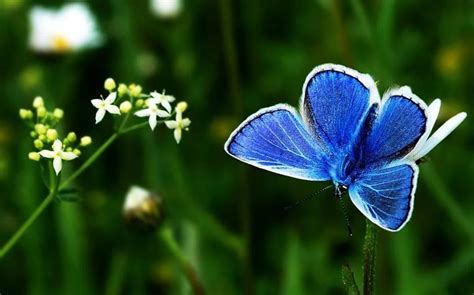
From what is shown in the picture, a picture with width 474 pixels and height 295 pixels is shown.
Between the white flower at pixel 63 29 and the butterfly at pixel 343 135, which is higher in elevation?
the white flower at pixel 63 29

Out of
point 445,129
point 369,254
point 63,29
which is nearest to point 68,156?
point 369,254

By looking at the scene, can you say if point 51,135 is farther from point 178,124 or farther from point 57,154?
point 178,124

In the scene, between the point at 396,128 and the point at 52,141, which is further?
the point at 52,141

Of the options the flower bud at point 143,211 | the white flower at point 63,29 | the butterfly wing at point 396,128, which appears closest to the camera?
the butterfly wing at point 396,128

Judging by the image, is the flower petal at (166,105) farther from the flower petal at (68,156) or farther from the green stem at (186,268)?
the green stem at (186,268)

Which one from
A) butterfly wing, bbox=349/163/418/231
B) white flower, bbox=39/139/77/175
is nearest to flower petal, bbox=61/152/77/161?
white flower, bbox=39/139/77/175

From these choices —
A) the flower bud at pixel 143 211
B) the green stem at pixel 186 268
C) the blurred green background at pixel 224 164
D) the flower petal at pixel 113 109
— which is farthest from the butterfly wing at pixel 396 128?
the blurred green background at pixel 224 164
